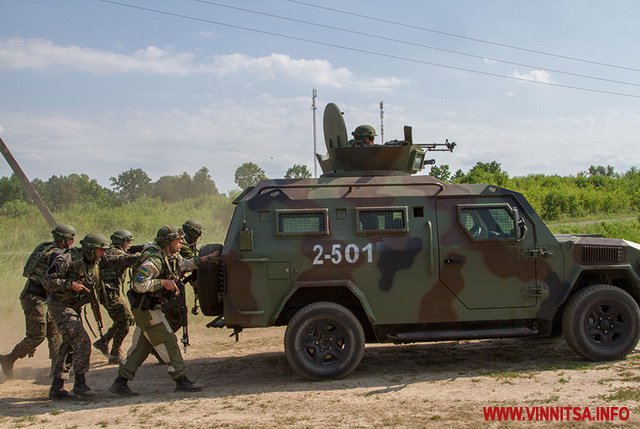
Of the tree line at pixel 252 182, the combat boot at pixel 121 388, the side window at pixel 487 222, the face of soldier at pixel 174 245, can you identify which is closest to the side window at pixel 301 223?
the face of soldier at pixel 174 245

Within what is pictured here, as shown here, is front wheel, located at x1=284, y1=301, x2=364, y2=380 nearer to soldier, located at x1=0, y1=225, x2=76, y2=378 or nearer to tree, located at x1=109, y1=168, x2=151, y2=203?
soldier, located at x1=0, y1=225, x2=76, y2=378

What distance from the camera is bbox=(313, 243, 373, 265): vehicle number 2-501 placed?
23.2 feet

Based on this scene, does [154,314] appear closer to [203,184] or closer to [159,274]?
[159,274]

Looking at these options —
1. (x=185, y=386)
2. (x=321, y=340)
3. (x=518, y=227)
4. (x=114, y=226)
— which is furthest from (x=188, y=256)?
(x=114, y=226)

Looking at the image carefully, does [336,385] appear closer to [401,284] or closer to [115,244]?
[401,284]

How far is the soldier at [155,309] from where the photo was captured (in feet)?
22.2

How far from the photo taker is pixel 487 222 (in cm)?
732

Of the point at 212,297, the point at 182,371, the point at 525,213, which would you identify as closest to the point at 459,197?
the point at 525,213

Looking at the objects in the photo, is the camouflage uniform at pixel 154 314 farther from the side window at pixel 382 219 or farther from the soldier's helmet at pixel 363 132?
the soldier's helmet at pixel 363 132

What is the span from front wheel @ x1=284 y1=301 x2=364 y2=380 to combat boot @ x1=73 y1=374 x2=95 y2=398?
81.1 inches

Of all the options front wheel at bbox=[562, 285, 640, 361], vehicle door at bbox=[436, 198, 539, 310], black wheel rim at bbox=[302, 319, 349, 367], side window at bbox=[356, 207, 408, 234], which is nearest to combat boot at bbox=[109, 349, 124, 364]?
black wheel rim at bbox=[302, 319, 349, 367]

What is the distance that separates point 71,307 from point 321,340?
8.71 feet

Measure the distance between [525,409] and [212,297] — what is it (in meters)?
3.36

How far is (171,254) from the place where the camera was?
23.4 ft
